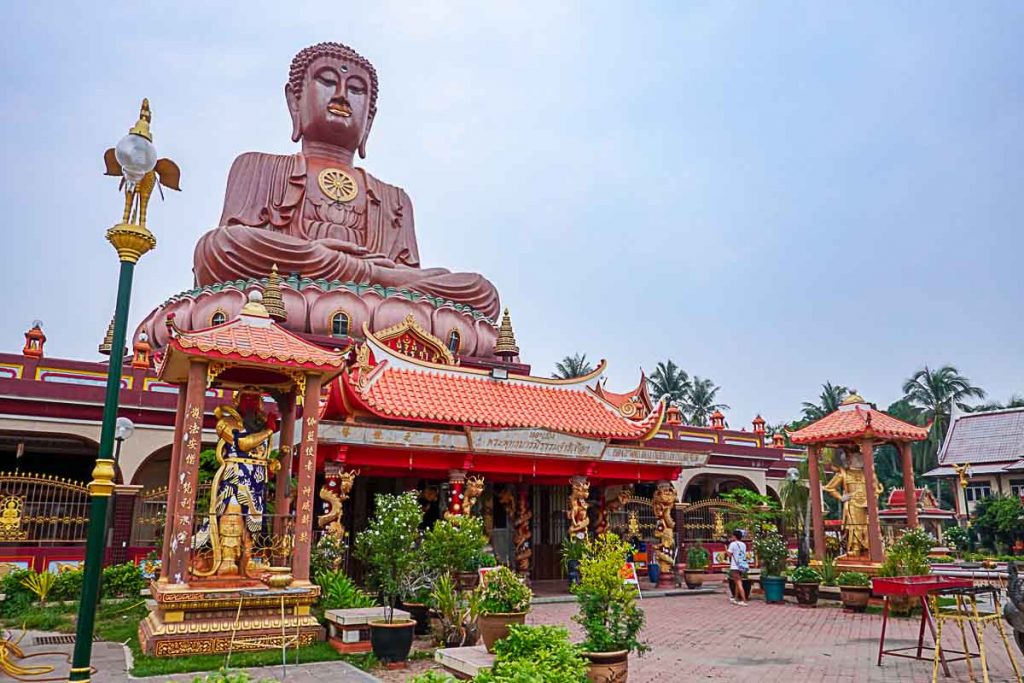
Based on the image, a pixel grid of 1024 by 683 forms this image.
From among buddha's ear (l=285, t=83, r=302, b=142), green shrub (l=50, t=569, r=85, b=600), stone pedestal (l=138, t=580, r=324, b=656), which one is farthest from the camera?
buddha's ear (l=285, t=83, r=302, b=142)

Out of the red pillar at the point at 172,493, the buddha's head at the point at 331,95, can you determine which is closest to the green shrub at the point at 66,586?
the red pillar at the point at 172,493

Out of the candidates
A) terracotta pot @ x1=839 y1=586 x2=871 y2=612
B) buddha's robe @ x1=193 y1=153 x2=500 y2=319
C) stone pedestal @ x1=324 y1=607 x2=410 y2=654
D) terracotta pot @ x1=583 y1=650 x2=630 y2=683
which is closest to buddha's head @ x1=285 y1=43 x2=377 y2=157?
buddha's robe @ x1=193 y1=153 x2=500 y2=319

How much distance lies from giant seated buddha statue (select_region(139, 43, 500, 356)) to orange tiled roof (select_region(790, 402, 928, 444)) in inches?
415

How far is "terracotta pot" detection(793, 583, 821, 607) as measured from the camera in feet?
46.3

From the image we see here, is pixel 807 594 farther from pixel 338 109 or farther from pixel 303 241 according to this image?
pixel 338 109

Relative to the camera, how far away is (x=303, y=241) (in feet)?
74.0

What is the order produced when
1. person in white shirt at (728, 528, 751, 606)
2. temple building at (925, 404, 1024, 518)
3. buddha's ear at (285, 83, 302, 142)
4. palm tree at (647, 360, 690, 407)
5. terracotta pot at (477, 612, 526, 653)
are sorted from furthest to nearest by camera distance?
palm tree at (647, 360, 690, 407) → temple building at (925, 404, 1024, 518) → buddha's ear at (285, 83, 302, 142) → person in white shirt at (728, 528, 751, 606) → terracotta pot at (477, 612, 526, 653)

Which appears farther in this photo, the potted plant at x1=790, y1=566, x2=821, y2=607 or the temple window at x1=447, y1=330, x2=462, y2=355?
the temple window at x1=447, y1=330, x2=462, y2=355

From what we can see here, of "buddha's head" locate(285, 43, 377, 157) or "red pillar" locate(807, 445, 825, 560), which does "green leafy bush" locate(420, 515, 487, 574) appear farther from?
"buddha's head" locate(285, 43, 377, 157)

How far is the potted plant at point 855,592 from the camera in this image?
1309 cm

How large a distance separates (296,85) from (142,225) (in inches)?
923

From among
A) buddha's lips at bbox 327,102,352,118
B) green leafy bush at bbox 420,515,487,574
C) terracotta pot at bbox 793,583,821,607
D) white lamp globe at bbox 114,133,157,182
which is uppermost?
buddha's lips at bbox 327,102,352,118

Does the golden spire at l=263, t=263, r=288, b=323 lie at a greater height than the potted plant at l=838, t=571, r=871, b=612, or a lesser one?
greater

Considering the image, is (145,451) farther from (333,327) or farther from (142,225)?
(142,225)
